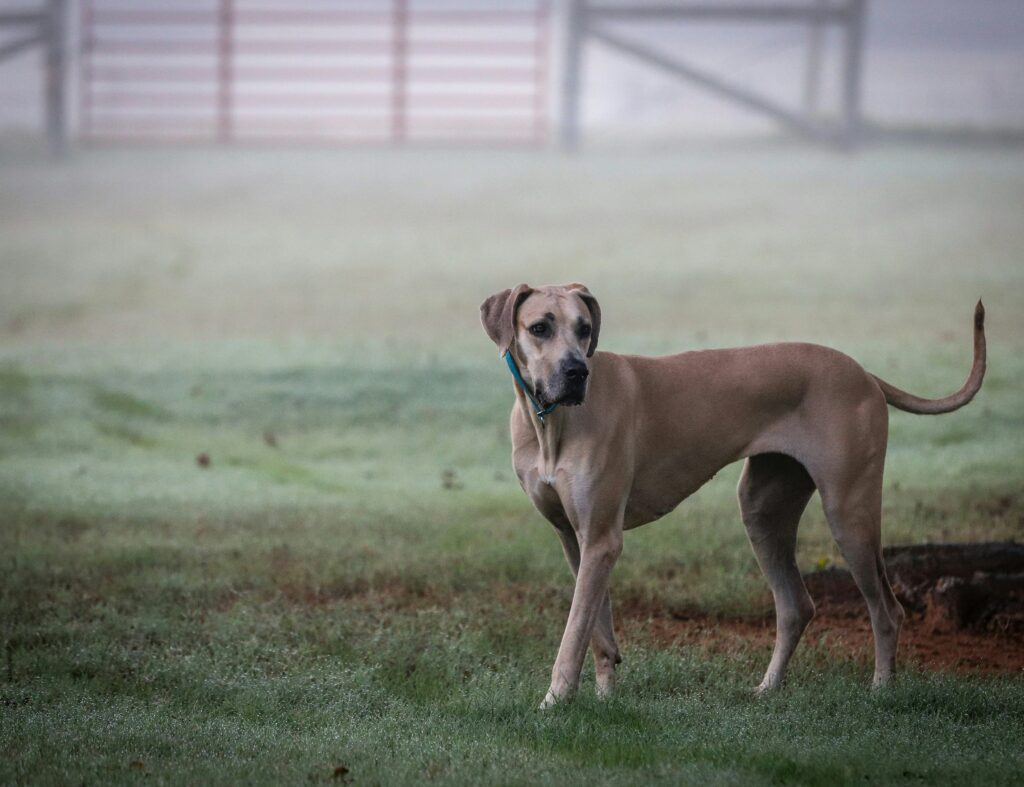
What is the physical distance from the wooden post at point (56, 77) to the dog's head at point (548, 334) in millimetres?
15139

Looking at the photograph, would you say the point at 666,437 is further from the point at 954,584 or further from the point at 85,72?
the point at 85,72

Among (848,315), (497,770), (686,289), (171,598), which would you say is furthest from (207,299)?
(497,770)

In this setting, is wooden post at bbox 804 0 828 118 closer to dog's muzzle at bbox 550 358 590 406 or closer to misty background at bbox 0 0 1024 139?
misty background at bbox 0 0 1024 139

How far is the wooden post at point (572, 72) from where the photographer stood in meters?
16.9

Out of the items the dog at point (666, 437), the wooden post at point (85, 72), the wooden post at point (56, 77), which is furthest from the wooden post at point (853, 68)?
the dog at point (666, 437)

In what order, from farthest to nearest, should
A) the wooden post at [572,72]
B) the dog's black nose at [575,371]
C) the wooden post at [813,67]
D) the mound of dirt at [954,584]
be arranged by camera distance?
the wooden post at [572,72] < the wooden post at [813,67] < the mound of dirt at [954,584] < the dog's black nose at [575,371]

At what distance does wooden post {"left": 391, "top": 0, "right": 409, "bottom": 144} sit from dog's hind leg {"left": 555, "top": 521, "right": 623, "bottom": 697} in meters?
14.2

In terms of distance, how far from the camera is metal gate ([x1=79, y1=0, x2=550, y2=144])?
18281 millimetres

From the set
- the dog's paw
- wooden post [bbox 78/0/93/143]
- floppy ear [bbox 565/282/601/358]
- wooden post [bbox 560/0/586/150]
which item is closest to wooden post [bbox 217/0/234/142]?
wooden post [bbox 78/0/93/143]

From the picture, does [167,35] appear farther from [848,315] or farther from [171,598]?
[171,598]

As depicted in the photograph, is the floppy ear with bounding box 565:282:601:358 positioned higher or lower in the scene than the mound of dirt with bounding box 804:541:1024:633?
higher

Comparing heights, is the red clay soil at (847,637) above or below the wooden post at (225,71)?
below

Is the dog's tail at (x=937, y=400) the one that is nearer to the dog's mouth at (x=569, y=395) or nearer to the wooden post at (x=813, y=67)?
the dog's mouth at (x=569, y=395)

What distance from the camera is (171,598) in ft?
19.4
